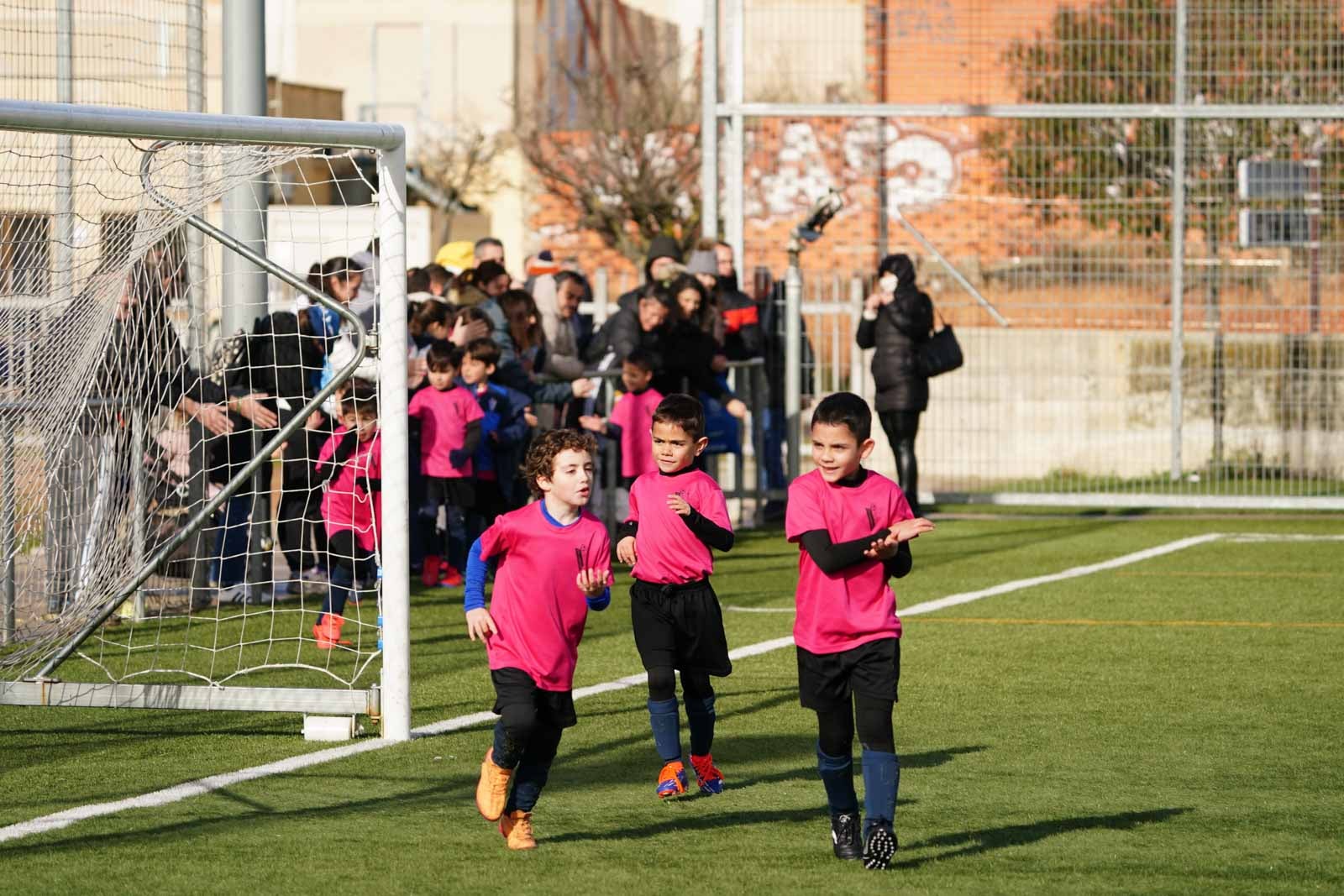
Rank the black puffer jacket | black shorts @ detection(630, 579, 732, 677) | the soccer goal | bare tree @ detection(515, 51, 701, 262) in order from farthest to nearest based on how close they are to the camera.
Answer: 1. bare tree @ detection(515, 51, 701, 262)
2. the black puffer jacket
3. the soccer goal
4. black shorts @ detection(630, 579, 732, 677)

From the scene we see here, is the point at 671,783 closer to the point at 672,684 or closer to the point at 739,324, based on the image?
the point at 672,684

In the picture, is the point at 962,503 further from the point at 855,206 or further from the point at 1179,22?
the point at 1179,22

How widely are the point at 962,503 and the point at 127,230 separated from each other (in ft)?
31.5

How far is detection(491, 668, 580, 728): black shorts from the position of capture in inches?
234

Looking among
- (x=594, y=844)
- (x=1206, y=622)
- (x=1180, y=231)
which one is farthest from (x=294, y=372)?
(x=1180, y=231)

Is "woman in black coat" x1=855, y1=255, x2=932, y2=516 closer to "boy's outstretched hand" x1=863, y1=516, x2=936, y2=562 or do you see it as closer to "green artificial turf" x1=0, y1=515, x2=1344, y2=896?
"green artificial turf" x1=0, y1=515, x2=1344, y2=896

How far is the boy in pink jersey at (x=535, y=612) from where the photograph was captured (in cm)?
591

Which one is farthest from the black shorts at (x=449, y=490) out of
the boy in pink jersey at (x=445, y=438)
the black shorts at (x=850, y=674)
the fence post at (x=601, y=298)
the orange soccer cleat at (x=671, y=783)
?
the black shorts at (x=850, y=674)

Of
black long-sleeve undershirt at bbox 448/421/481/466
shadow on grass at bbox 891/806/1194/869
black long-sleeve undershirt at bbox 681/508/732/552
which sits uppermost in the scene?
black long-sleeve undershirt at bbox 448/421/481/466

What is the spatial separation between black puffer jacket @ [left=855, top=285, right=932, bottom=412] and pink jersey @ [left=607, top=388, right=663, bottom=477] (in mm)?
2816

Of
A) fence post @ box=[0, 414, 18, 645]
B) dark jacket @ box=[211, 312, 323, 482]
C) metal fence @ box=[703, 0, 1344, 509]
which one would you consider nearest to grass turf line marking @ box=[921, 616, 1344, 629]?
dark jacket @ box=[211, 312, 323, 482]

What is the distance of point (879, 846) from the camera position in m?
5.59

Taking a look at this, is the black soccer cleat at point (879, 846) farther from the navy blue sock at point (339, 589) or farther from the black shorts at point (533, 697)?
the navy blue sock at point (339, 589)

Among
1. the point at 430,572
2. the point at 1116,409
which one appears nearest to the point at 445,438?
the point at 430,572
